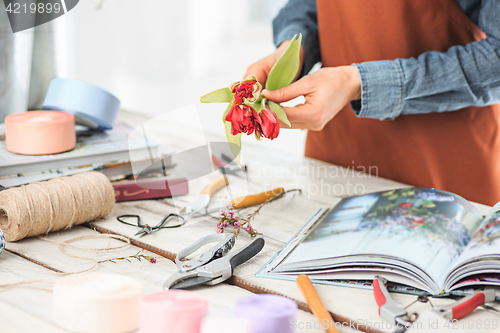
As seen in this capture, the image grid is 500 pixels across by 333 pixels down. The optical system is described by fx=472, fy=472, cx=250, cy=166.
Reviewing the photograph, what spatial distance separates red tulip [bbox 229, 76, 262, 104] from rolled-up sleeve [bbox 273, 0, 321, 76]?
41 centimetres

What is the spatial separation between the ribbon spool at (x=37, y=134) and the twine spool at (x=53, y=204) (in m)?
0.12

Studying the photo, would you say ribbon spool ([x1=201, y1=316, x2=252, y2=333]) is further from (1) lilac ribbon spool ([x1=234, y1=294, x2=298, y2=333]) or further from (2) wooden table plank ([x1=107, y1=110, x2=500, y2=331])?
(2) wooden table plank ([x1=107, y1=110, x2=500, y2=331])

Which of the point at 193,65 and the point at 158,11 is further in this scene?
the point at 193,65

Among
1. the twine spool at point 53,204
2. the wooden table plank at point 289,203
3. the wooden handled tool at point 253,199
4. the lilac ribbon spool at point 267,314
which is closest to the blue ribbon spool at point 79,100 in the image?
the wooden table plank at point 289,203

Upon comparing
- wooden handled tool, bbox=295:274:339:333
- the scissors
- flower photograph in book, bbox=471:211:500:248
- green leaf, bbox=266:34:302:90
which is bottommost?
wooden handled tool, bbox=295:274:339:333

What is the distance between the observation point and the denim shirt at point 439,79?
0.84 m

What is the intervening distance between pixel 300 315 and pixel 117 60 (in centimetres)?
261

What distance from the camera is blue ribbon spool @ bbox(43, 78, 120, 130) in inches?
35.0

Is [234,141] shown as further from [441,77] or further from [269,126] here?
[441,77]

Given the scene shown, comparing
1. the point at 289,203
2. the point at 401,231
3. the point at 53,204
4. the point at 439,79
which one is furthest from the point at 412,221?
the point at 53,204

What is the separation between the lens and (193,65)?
3.19 meters

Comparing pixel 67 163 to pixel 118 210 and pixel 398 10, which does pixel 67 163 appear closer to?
pixel 118 210

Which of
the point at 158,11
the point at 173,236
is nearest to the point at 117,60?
the point at 158,11

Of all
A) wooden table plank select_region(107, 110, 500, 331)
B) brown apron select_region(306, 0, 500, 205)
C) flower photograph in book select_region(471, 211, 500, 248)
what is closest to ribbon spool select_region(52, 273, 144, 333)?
wooden table plank select_region(107, 110, 500, 331)
